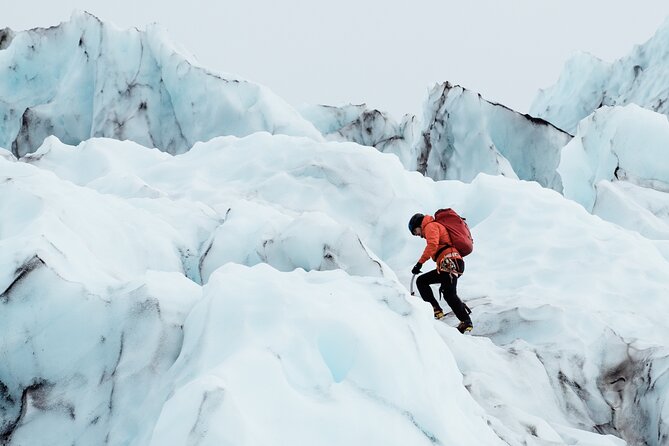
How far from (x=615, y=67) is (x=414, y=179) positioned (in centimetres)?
1382

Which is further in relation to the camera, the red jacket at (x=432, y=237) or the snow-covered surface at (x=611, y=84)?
the snow-covered surface at (x=611, y=84)

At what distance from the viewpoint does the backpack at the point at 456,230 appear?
579cm

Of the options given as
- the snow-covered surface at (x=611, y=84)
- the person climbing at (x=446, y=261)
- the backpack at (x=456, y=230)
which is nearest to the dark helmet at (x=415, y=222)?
the person climbing at (x=446, y=261)

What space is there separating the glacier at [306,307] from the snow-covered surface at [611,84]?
7.08m

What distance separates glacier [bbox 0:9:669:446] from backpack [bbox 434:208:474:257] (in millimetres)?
669

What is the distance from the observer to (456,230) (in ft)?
19.1

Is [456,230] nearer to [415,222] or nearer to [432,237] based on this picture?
[432,237]

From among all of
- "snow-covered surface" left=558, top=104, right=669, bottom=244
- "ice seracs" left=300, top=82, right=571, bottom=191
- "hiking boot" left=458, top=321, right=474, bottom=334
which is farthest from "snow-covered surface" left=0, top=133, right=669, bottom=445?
"ice seracs" left=300, top=82, right=571, bottom=191

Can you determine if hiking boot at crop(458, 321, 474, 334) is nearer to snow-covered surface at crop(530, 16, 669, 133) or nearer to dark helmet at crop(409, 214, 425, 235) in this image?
dark helmet at crop(409, 214, 425, 235)

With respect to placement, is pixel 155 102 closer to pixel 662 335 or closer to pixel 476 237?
pixel 476 237

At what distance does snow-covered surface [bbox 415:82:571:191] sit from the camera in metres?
15.2

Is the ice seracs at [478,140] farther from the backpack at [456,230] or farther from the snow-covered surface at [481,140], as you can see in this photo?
the backpack at [456,230]

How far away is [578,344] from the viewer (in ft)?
18.4

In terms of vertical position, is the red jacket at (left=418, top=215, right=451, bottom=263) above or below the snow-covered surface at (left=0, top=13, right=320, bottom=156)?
above
